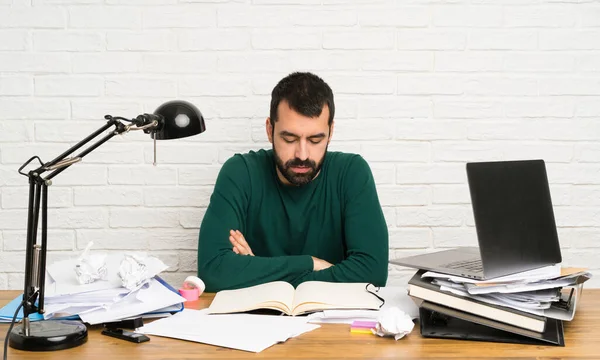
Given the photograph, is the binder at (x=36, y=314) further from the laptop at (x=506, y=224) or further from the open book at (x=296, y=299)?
the laptop at (x=506, y=224)

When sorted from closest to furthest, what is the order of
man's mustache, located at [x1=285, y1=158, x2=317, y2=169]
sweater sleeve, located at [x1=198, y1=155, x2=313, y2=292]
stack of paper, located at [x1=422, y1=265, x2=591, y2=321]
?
1. stack of paper, located at [x1=422, y1=265, x2=591, y2=321]
2. sweater sleeve, located at [x1=198, y1=155, x2=313, y2=292]
3. man's mustache, located at [x1=285, y1=158, x2=317, y2=169]

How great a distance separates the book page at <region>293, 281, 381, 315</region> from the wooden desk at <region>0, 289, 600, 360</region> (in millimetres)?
107

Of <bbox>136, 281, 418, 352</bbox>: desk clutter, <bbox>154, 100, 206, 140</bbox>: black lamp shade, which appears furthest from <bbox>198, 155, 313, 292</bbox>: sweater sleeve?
<bbox>154, 100, 206, 140</bbox>: black lamp shade

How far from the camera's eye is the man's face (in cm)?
221

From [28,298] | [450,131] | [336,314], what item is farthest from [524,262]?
[450,131]

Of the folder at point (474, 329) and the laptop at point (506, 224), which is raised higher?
the laptop at point (506, 224)

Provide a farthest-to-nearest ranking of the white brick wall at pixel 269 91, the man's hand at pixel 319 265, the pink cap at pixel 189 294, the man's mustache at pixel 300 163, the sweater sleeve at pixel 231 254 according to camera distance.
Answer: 1. the white brick wall at pixel 269 91
2. the man's mustache at pixel 300 163
3. the man's hand at pixel 319 265
4. the sweater sleeve at pixel 231 254
5. the pink cap at pixel 189 294

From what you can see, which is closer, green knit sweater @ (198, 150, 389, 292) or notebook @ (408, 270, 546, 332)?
notebook @ (408, 270, 546, 332)

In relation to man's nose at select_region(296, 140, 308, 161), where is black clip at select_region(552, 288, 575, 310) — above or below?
below

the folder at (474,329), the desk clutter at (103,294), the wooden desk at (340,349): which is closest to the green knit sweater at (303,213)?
the desk clutter at (103,294)

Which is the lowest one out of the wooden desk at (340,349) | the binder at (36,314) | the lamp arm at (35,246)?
the wooden desk at (340,349)

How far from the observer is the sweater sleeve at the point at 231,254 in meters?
1.97

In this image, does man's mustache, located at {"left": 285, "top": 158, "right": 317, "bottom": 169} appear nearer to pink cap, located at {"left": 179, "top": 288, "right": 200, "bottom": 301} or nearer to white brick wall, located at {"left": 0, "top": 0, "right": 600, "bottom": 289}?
white brick wall, located at {"left": 0, "top": 0, "right": 600, "bottom": 289}

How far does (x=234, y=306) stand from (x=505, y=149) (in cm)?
155
